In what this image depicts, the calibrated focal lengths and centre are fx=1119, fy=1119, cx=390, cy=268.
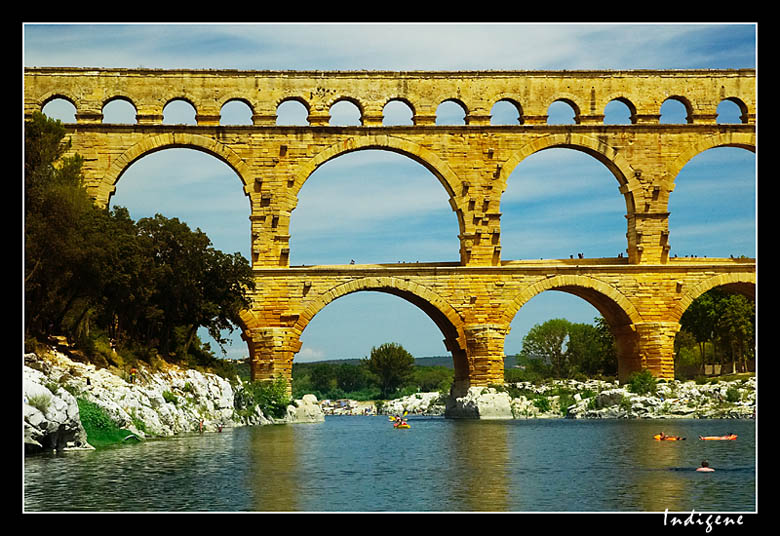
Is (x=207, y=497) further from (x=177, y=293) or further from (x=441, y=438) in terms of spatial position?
(x=177, y=293)

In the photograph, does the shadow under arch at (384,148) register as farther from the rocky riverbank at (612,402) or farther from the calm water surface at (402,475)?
the calm water surface at (402,475)

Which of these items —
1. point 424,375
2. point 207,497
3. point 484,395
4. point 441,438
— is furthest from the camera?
point 424,375

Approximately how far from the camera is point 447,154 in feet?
121

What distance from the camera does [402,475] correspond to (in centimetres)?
1803

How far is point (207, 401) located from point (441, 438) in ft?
22.2

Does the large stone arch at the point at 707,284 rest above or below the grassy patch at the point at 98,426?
above

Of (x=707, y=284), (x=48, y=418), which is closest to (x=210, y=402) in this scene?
(x=48, y=418)

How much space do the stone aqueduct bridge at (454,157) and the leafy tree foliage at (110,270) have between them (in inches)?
84.9

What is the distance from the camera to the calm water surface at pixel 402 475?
14.3m

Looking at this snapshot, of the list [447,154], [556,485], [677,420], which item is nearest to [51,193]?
[556,485]

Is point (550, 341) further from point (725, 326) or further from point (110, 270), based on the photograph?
point (110, 270)

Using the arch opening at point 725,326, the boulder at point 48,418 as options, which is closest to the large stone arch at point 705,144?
the arch opening at point 725,326

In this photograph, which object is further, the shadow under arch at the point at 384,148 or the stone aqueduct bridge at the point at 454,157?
the shadow under arch at the point at 384,148

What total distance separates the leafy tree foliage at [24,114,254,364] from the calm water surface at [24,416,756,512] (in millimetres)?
4199
